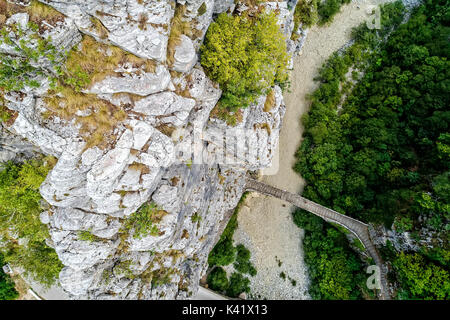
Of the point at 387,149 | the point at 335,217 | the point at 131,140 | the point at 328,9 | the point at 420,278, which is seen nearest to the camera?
the point at 131,140

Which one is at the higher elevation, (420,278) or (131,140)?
(131,140)

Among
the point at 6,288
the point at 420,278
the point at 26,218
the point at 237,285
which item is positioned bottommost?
the point at 6,288

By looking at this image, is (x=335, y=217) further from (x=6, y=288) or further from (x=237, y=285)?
(x=6, y=288)

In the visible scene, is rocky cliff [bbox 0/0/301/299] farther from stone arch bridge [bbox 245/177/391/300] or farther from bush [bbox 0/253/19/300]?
bush [bbox 0/253/19/300]

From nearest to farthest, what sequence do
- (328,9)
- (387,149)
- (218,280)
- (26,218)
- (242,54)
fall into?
(242,54) < (26,218) < (387,149) < (328,9) < (218,280)

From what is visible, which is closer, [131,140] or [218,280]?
[131,140]

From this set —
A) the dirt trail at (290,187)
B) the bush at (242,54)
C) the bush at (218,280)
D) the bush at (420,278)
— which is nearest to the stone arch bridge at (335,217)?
the bush at (420,278)

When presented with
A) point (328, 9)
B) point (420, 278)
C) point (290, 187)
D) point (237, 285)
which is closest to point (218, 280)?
point (237, 285)

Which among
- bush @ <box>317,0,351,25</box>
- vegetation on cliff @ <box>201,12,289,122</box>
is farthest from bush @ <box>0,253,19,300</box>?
bush @ <box>317,0,351,25</box>
